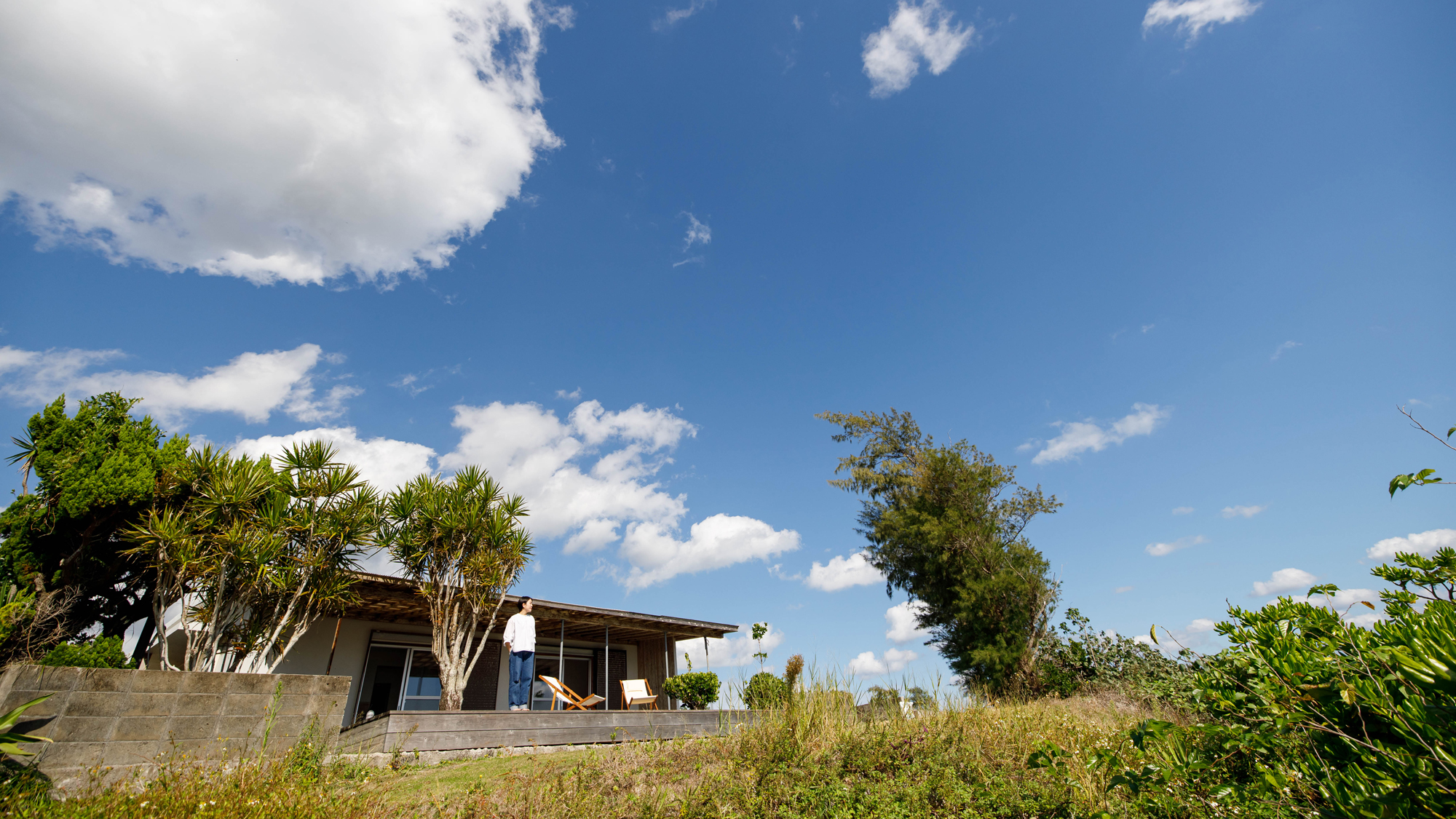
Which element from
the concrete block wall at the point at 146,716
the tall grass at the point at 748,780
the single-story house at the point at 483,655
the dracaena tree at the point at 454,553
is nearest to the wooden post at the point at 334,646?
the single-story house at the point at 483,655

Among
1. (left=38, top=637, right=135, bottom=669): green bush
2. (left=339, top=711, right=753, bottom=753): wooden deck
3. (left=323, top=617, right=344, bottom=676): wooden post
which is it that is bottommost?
(left=339, top=711, right=753, bottom=753): wooden deck

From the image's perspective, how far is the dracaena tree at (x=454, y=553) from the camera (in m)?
9.92

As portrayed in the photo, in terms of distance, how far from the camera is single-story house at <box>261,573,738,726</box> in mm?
12484

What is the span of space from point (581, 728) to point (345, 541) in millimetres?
4819

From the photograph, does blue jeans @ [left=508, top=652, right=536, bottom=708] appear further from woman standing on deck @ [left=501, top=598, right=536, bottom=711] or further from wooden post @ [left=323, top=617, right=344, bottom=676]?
wooden post @ [left=323, top=617, right=344, bottom=676]

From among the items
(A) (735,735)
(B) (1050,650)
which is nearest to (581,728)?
(A) (735,735)

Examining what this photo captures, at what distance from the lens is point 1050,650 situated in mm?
14555

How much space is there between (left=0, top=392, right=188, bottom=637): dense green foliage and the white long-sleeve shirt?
536 cm

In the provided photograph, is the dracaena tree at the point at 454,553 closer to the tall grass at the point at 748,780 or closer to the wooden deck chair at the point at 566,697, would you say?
the wooden deck chair at the point at 566,697

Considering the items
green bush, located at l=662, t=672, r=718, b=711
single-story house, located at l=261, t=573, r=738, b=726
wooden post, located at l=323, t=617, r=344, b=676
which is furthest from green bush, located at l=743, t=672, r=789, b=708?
wooden post, located at l=323, t=617, r=344, b=676

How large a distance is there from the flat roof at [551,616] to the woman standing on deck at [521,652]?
259 centimetres

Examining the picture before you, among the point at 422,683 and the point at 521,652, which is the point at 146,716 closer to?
the point at 521,652

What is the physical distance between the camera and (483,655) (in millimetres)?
15953

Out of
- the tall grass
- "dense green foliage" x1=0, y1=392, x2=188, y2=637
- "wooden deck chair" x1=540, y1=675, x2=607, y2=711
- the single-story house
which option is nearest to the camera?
the tall grass
